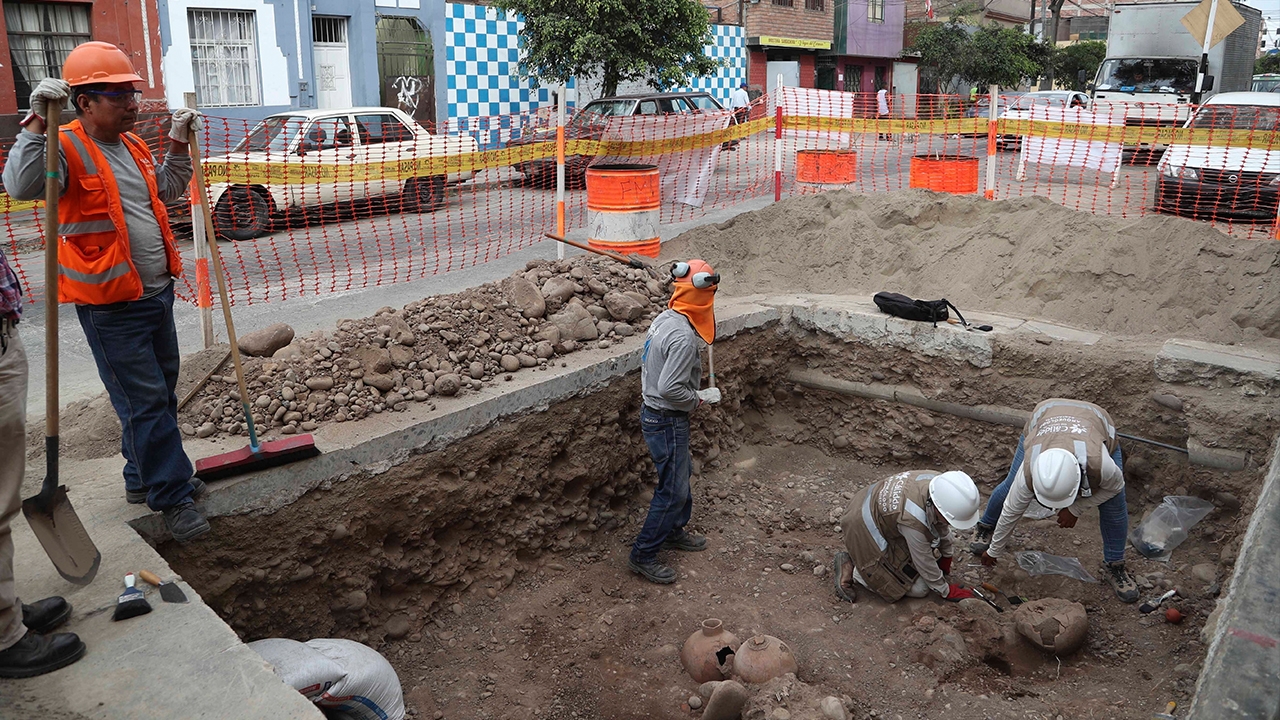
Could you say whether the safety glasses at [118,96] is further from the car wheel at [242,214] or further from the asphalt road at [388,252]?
the car wheel at [242,214]

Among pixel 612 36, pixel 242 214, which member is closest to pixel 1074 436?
pixel 242 214

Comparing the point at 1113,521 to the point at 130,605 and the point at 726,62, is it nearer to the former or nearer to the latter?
the point at 130,605

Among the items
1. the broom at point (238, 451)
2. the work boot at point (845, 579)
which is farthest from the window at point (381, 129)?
the work boot at point (845, 579)

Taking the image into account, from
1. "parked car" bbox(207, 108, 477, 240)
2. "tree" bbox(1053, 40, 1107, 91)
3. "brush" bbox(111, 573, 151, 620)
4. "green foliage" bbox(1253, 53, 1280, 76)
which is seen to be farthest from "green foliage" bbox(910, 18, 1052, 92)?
"brush" bbox(111, 573, 151, 620)

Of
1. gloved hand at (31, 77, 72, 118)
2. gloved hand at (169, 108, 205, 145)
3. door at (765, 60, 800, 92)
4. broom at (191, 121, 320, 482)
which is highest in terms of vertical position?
door at (765, 60, 800, 92)

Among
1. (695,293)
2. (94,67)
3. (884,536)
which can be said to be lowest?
(884,536)

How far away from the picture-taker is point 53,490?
328cm

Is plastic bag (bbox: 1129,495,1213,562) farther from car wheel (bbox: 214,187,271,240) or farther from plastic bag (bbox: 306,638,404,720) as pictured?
car wheel (bbox: 214,187,271,240)

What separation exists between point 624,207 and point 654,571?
4055 millimetres

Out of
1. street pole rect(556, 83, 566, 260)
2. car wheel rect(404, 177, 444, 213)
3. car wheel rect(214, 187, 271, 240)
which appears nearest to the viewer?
street pole rect(556, 83, 566, 260)

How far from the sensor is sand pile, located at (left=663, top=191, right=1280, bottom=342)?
6820 millimetres

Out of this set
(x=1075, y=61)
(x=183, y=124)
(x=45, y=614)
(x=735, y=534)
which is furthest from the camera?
(x=1075, y=61)

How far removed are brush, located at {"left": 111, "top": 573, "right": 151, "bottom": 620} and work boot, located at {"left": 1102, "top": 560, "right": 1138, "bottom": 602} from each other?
4964mm

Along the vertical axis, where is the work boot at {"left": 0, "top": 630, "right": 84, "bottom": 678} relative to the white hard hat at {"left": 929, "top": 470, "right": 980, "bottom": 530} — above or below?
above
